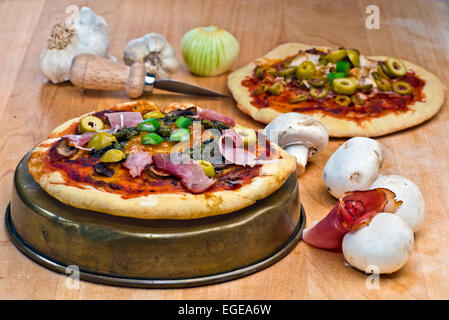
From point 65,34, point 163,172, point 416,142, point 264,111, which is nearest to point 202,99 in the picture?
point 264,111

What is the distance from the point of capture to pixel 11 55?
540 cm

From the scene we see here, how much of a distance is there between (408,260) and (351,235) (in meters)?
0.37

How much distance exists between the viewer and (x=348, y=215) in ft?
10.3

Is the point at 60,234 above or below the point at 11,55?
above

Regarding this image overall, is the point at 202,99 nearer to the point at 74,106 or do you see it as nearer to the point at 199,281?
the point at 74,106

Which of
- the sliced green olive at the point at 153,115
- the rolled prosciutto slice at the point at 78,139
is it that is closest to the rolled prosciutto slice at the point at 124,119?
the sliced green olive at the point at 153,115

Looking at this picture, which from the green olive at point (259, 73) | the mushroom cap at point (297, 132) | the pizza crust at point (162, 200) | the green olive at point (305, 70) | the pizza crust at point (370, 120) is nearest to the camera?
the pizza crust at point (162, 200)

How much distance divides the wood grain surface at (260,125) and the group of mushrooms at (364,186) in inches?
5.0

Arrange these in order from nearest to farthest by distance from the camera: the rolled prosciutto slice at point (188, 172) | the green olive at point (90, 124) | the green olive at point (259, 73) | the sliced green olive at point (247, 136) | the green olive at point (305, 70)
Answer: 1. the rolled prosciutto slice at point (188, 172)
2. the sliced green olive at point (247, 136)
3. the green olive at point (90, 124)
4. the green olive at point (305, 70)
5. the green olive at point (259, 73)

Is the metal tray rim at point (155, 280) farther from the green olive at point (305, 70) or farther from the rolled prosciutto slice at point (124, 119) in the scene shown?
the green olive at point (305, 70)

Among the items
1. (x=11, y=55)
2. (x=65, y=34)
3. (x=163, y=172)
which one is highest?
(x=163, y=172)

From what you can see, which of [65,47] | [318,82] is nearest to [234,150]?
[318,82]

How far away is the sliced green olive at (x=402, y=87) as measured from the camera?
185 inches

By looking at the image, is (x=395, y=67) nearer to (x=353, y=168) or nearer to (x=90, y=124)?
(x=353, y=168)
